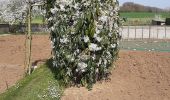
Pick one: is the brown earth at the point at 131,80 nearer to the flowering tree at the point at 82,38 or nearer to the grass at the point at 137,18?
the flowering tree at the point at 82,38

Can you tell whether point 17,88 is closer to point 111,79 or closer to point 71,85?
point 71,85

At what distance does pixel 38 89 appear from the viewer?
11.7 meters

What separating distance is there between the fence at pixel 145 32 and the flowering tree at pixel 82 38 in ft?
59.0

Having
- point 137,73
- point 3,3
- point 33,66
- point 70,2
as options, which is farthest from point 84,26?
point 3,3

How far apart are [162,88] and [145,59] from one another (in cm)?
239

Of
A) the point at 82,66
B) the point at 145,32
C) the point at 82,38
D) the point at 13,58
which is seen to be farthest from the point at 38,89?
the point at 145,32

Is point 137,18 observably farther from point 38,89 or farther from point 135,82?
point 38,89

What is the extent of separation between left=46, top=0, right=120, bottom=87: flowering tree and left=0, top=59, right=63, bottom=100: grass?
1.23ft

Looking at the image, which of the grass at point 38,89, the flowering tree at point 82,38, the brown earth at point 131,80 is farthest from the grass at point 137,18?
the flowering tree at point 82,38

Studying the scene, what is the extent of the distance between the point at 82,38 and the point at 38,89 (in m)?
1.72

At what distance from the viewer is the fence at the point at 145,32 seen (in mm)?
30016

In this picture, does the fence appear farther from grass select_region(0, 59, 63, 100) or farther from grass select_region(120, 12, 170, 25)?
grass select_region(0, 59, 63, 100)

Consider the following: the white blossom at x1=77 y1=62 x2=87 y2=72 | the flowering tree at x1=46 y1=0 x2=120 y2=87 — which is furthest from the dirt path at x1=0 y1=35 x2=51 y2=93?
the white blossom at x1=77 y1=62 x2=87 y2=72

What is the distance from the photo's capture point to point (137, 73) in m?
13.0
